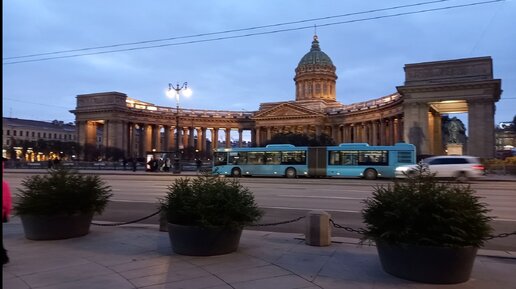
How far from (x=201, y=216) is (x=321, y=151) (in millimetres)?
31676

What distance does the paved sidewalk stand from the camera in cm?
596

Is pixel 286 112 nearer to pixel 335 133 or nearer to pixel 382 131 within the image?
pixel 335 133

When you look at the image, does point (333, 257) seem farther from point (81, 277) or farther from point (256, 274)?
point (81, 277)

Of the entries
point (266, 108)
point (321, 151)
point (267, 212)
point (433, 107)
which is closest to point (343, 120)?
point (266, 108)

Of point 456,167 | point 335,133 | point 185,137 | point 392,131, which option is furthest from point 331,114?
point 456,167

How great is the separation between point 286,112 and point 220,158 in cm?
7562

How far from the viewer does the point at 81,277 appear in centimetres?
624

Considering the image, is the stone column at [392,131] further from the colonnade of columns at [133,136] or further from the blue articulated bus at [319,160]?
the blue articulated bus at [319,160]

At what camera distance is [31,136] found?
140 metres

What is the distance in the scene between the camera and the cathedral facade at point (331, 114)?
62.0m

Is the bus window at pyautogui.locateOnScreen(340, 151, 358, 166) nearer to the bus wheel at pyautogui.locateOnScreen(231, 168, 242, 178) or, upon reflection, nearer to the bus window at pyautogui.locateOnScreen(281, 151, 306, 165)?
the bus window at pyautogui.locateOnScreen(281, 151, 306, 165)

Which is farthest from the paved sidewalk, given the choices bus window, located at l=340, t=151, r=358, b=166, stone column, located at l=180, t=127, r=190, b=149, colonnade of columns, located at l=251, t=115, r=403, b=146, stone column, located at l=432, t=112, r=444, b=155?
stone column, located at l=180, t=127, r=190, b=149

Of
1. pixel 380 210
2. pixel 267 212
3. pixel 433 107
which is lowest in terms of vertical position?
pixel 267 212

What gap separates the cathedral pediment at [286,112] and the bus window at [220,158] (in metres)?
72.1
